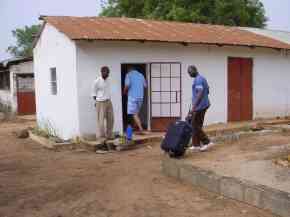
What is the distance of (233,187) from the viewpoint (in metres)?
5.32

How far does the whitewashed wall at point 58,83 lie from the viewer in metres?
10.1

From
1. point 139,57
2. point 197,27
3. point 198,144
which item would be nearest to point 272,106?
point 197,27

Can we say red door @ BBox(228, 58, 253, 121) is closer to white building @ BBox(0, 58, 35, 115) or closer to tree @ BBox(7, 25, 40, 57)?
white building @ BBox(0, 58, 35, 115)

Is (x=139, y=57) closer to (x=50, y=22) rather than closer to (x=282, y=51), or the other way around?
(x=50, y=22)

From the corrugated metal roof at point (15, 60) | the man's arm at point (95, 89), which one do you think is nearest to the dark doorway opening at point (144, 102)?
the man's arm at point (95, 89)

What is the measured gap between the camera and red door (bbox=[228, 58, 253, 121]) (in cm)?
1242

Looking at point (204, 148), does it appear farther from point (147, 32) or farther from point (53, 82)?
point (53, 82)

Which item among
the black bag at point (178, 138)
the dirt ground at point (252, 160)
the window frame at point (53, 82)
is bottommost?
the dirt ground at point (252, 160)

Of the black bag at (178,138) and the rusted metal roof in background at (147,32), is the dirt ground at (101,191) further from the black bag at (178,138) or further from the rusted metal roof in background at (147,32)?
the rusted metal roof in background at (147,32)

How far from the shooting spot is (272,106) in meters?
13.5

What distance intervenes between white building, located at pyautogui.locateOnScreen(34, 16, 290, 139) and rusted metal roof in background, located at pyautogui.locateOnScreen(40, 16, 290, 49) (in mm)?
25

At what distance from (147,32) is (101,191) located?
6.11 meters

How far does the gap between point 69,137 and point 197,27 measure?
580 centimetres

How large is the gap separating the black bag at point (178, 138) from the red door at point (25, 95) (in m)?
14.1
